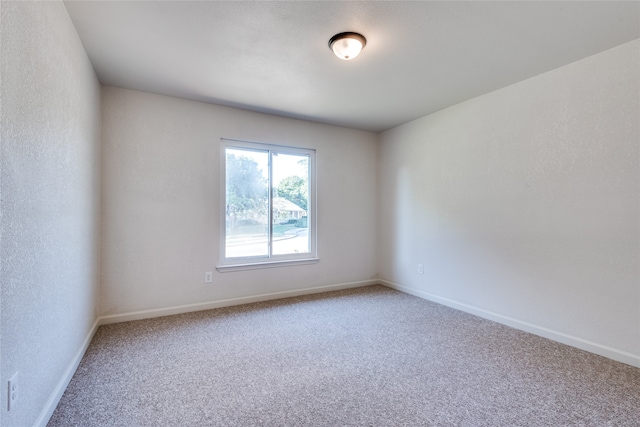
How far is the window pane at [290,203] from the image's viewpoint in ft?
13.6

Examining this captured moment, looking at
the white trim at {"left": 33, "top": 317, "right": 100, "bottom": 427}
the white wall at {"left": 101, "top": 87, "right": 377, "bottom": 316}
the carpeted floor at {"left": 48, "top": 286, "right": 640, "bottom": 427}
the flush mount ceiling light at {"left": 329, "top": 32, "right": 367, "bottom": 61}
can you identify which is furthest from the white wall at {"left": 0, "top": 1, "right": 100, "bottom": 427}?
the flush mount ceiling light at {"left": 329, "top": 32, "right": 367, "bottom": 61}

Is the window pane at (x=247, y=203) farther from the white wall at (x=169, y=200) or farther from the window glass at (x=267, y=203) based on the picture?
A: the white wall at (x=169, y=200)

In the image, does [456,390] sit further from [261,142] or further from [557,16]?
[261,142]

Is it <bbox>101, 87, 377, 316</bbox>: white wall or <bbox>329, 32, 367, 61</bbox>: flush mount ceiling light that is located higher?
<bbox>329, 32, 367, 61</bbox>: flush mount ceiling light

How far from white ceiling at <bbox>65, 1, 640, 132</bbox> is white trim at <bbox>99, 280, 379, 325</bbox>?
2.40 meters

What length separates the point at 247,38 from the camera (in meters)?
2.28

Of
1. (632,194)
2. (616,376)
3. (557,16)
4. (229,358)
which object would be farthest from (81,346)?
(632,194)

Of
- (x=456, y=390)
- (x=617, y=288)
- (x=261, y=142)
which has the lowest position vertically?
(x=456, y=390)

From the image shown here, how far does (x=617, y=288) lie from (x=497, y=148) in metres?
1.60

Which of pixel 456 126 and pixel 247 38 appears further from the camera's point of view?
pixel 456 126

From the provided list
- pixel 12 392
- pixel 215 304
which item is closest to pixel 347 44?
pixel 12 392

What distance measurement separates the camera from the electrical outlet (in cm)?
129

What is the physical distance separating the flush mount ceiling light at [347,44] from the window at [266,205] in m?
1.98

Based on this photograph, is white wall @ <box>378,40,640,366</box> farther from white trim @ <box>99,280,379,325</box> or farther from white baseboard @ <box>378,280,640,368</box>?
white trim @ <box>99,280,379,325</box>
